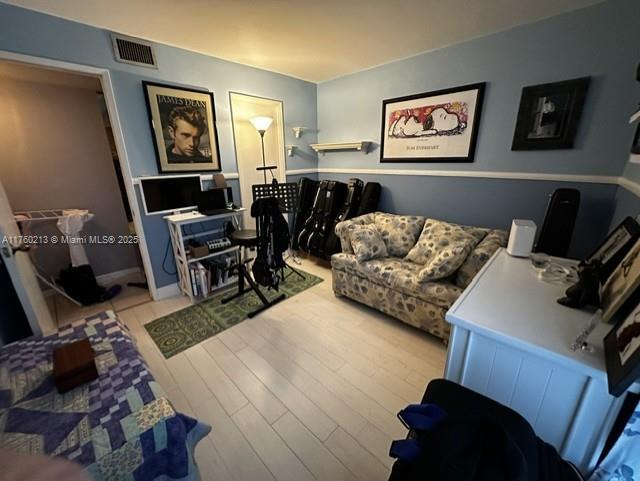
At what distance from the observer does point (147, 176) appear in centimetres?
246

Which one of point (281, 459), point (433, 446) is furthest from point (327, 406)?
point (433, 446)

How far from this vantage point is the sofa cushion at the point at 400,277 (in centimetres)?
193

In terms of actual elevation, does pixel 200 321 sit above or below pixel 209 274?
below

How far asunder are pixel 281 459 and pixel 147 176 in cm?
261

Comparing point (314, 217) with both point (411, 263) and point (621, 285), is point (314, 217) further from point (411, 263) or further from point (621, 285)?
point (621, 285)

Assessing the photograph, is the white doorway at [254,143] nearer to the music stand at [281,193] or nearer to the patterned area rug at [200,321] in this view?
the music stand at [281,193]

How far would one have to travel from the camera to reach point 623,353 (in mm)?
665

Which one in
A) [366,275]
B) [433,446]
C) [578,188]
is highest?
[578,188]

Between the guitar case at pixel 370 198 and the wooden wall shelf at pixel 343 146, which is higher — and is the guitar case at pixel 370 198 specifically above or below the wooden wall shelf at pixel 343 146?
below

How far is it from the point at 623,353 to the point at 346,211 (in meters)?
2.76

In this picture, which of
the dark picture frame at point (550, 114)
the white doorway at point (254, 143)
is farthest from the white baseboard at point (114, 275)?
the dark picture frame at point (550, 114)

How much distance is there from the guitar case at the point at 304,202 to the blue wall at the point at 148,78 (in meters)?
0.43

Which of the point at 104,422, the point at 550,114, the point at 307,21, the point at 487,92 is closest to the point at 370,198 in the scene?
the point at 487,92

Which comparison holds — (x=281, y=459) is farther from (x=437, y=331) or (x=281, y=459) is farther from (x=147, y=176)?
(x=147, y=176)
